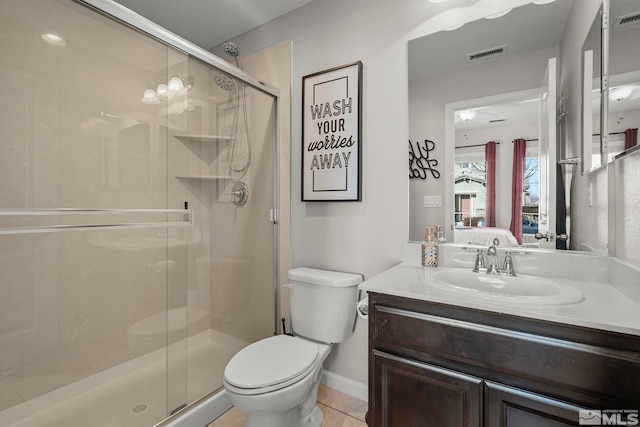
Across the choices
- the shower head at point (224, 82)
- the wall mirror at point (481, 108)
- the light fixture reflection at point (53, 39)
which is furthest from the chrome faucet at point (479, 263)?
the light fixture reflection at point (53, 39)

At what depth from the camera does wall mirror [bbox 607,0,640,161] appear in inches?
36.2

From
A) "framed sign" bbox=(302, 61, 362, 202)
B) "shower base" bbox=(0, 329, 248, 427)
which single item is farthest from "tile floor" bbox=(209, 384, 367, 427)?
"framed sign" bbox=(302, 61, 362, 202)

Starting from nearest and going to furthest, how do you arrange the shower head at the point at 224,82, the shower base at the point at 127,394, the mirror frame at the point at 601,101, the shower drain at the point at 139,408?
the mirror frame at the point at 601,101, the shower base at the point at 127,394, the shower drain at the point at 139,408, the shower head at the point at 224,82

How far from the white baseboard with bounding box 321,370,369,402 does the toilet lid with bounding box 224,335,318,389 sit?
51cm

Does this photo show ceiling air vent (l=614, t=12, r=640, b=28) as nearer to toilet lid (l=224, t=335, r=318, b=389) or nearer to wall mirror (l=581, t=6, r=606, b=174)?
wall mirror (l=581, t=6, r=606, b=174)

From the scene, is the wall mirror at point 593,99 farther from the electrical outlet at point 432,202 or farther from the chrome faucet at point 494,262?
the electrical outlet at point 432,202

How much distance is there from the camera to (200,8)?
6.52ft

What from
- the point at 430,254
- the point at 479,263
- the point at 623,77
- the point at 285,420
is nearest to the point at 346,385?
the point at 285,420

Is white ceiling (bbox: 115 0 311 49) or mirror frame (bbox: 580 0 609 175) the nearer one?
mirror frame (bbox: 580 0 609 175)

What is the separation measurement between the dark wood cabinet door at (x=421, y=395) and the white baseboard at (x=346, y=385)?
24.5 inches

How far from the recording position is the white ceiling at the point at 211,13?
1.94 metres

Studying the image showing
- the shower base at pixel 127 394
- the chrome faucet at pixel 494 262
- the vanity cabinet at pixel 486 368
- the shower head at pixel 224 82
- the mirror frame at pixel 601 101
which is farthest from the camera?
the shower head at pixel 224 82

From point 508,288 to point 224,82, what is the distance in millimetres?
1937

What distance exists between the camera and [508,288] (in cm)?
121
